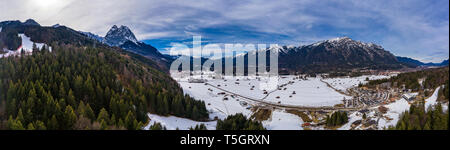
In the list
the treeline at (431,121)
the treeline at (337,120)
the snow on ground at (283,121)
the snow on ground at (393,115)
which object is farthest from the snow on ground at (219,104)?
the treeline at (431,121)

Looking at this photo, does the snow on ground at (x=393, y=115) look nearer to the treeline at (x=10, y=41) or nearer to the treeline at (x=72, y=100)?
the treeline at (x=72, y=100)

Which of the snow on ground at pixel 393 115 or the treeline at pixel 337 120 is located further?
the treeline at pixel 337 120

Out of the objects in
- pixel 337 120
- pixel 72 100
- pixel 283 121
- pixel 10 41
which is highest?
pixel 10 41

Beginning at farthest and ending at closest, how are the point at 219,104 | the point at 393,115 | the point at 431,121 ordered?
the point at 219,104
the point at 393,115
the point at 431,121

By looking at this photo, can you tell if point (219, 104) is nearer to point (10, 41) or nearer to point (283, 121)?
point (283, 121)

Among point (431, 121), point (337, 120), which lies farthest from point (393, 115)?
point (431, 121)
